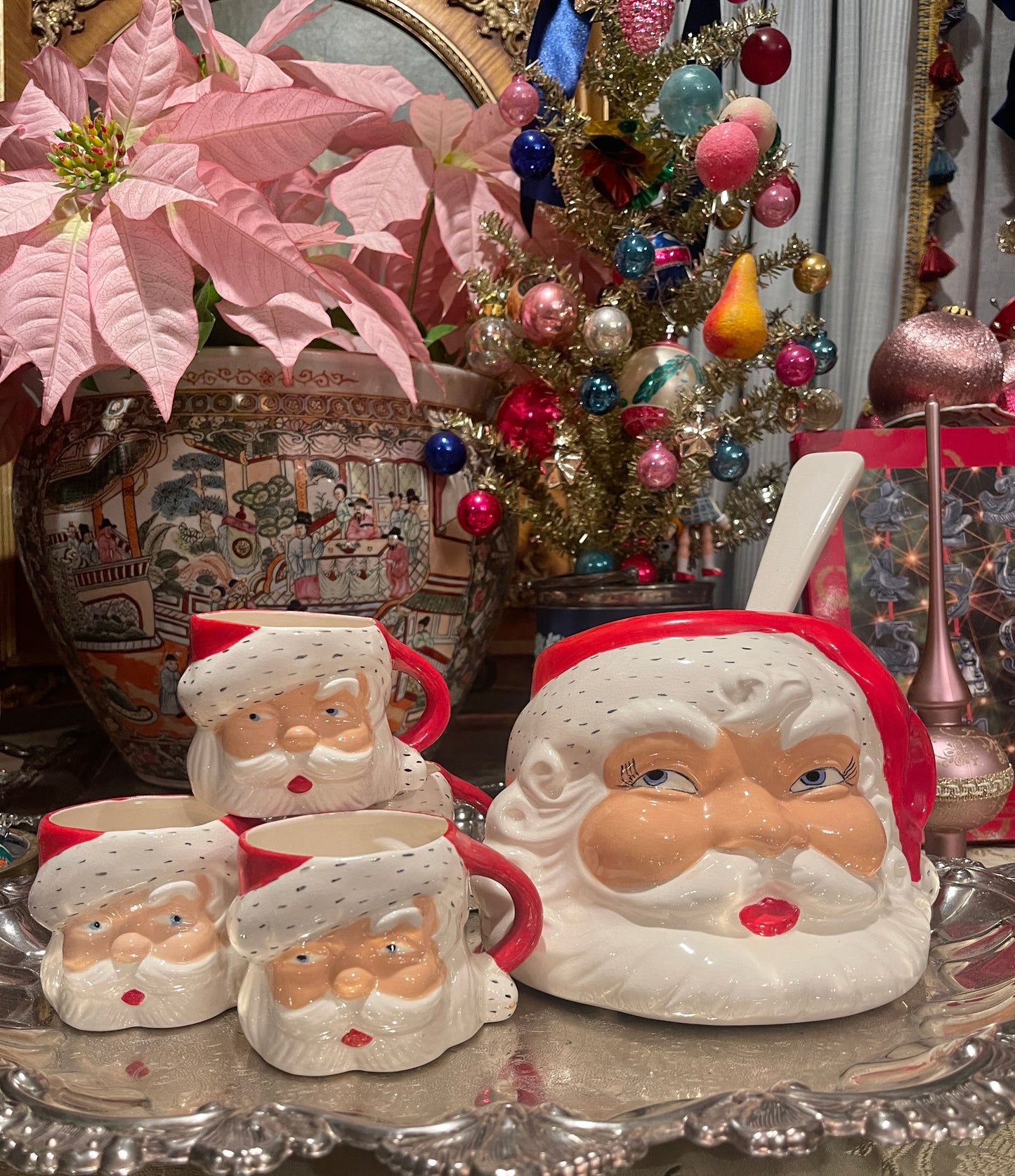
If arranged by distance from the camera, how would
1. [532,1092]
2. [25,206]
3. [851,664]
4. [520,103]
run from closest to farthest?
[532,1092] → [851,664] → [25,206] → [520,103]

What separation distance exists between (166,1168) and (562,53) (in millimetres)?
681

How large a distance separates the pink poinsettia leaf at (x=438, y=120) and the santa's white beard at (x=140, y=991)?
57 cm

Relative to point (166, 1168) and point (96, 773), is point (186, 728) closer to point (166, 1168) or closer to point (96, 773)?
point (96, 773)

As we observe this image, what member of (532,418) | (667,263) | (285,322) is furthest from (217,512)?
(667,263)

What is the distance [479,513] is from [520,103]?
0.26 metres

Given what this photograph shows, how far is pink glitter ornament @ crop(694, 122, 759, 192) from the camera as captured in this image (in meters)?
0.60

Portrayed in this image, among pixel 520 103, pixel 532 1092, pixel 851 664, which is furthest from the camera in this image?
pixel 520 103

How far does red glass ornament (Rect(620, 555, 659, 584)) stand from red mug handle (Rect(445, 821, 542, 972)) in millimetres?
306

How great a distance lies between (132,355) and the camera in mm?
543

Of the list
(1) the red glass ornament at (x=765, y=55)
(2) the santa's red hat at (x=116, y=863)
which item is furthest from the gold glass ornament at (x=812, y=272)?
(2) the santa's red hat at (x=116, y=863)

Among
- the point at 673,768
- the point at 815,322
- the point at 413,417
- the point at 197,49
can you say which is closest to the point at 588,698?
the point at 673,768

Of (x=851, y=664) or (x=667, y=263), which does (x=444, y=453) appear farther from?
(x=851, y=664)

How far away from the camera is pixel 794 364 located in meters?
0.68

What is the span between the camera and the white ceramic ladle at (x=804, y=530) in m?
0.50
